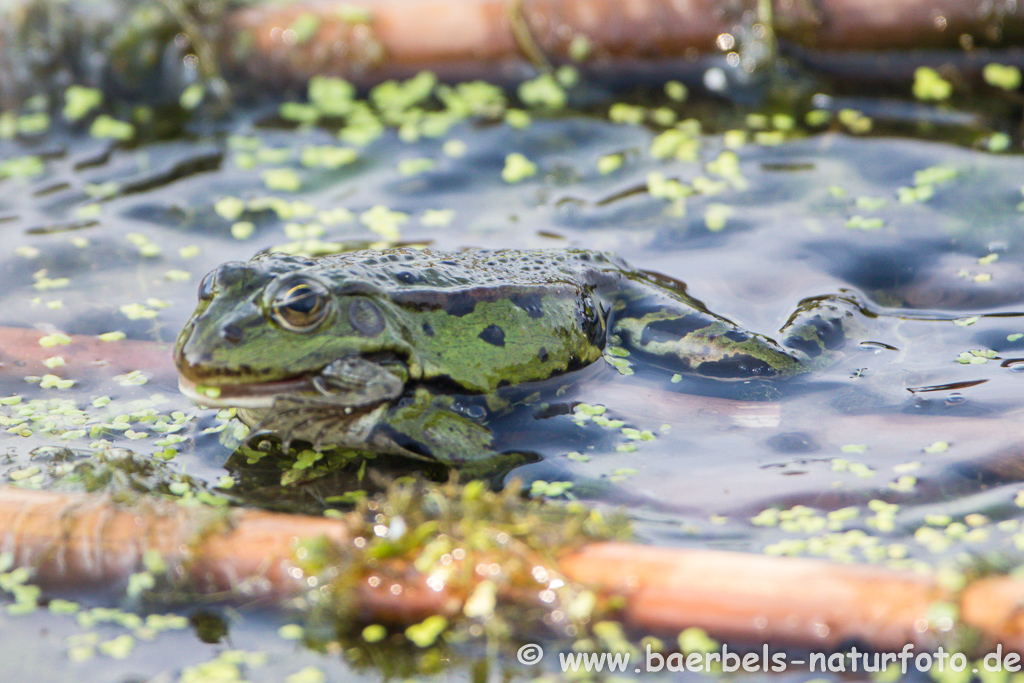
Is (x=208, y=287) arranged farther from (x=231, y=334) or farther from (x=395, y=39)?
(x=395, y=39)

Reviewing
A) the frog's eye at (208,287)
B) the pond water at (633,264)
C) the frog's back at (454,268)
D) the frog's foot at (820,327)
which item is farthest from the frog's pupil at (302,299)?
the frog's foot at (820,327)

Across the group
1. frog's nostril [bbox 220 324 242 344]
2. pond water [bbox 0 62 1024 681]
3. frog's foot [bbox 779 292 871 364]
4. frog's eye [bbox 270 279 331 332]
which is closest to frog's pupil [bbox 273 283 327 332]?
frog's eye [bbox 270 279 331 332]

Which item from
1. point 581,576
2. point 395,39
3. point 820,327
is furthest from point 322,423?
point 395,39

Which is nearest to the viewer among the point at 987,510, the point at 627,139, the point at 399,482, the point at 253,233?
the point at 987,510

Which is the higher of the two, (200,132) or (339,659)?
(200,132)

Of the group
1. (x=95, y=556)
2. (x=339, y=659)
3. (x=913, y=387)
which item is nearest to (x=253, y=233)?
(x=95, y=556)

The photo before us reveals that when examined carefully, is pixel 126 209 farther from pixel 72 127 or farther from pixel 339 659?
pixel 339 659

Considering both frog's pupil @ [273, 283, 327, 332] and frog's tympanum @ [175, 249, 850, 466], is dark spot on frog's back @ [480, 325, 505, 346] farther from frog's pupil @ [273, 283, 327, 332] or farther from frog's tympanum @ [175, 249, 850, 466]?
frog's pupil @ [273, 283, 327, 332]
